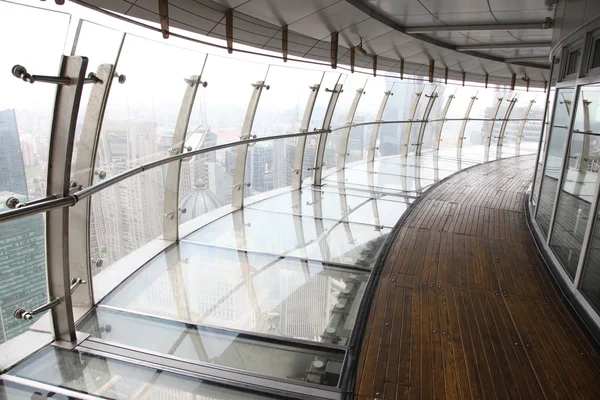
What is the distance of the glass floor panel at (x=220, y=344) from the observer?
3.01 m

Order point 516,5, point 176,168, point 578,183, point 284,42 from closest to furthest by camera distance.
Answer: point 578,183
point 176,168
point 516,5
point 284,42

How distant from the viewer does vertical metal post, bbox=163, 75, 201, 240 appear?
16.4 ft

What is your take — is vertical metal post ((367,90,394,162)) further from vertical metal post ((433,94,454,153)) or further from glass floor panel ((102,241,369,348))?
glass floor panel ((102,241,369,348))

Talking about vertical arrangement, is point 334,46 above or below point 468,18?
below

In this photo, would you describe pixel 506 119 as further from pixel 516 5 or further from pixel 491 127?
pixel 516 5

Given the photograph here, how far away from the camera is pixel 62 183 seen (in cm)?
266

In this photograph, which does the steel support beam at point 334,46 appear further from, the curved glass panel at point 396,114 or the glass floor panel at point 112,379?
the glass floor panel at point 112,379

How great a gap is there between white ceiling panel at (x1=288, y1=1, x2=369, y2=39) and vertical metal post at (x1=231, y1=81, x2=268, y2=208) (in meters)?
1.08

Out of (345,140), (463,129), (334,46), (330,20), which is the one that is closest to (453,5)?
(330,20)

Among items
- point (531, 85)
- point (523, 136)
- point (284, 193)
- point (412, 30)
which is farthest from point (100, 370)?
point (523, 136)

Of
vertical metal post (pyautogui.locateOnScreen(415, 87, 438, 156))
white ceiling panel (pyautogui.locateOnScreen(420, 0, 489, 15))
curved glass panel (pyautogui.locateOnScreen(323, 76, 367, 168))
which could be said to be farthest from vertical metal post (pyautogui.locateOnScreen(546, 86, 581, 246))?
vertical metal post (pyautogui.locateOnScreen(415, 87, 438, 156))

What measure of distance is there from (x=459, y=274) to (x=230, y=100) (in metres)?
3.89

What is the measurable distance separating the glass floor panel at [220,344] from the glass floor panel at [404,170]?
8.40 metres

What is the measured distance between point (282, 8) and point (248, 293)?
366cm
